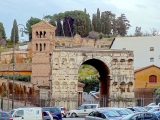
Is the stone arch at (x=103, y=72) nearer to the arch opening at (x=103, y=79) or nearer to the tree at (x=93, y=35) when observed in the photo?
the arch opening at (x=103, y=79)

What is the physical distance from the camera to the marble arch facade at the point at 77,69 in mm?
70812

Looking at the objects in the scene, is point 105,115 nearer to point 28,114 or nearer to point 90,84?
point 28,114

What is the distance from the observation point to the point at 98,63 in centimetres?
7506

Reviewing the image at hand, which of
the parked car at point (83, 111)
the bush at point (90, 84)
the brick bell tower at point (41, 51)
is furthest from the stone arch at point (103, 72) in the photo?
the bush at point (90, 84)

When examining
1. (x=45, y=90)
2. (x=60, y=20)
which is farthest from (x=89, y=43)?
(x=45, y=90)

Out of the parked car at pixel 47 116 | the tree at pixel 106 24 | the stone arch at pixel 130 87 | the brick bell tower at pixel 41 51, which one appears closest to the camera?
the parked car at pixel 47 116

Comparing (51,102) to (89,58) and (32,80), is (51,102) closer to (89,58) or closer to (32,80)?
(89,58)

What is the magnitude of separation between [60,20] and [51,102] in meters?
103

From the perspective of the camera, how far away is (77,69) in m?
71.6

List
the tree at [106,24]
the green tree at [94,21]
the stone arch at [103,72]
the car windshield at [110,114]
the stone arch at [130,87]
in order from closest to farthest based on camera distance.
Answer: the car windshield at [110,114] < the stone arch at [103,72] < the stone arch at [130,87] < the green tree at [94,21] < the tree at [106,24]

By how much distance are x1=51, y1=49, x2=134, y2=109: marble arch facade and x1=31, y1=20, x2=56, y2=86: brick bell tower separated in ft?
82.6

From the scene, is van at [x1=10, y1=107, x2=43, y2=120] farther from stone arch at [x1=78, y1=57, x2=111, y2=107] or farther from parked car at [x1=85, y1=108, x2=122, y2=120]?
stone arch at [x1=78, y1=57, x2=111, y2=107]

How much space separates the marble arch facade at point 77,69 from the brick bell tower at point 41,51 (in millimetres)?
25188

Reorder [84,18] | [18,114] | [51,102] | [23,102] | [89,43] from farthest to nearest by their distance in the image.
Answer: [84,18] < [89,43] < [23,102] < [51,102] < [18,114]
